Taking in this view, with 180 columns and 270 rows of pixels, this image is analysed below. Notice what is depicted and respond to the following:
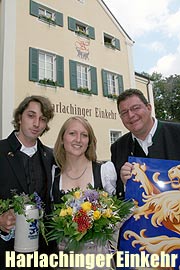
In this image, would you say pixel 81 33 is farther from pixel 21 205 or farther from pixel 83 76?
pixel 21 205

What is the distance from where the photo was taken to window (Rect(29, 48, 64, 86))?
9039mm

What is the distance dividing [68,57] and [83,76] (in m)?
1.06

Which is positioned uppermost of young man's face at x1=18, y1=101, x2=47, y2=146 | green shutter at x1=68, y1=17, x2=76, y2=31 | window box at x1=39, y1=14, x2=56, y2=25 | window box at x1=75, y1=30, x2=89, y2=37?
green shutter at x1=68, y1=17, x2=76, y2=31

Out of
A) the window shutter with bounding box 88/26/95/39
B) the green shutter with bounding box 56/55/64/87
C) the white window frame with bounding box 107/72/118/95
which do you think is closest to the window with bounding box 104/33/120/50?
the window shutter with bounding box 88/26/95/39

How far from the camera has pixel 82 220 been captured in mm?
1409

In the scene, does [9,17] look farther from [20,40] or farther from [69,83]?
[69,83]

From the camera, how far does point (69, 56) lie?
10438 millimetres

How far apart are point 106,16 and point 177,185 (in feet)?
42.1

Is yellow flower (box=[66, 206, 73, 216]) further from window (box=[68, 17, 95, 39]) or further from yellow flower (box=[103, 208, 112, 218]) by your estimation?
window (box=[68, 17, 95, 39])

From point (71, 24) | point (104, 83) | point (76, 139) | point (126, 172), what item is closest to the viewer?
point (126, 172)

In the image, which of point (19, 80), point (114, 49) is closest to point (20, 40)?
point (19, 80)

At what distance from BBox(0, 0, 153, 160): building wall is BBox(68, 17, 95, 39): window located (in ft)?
0.62

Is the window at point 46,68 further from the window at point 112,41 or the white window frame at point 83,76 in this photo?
the window at point 112,41

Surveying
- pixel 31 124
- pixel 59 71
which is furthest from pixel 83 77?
pixel 31 124
